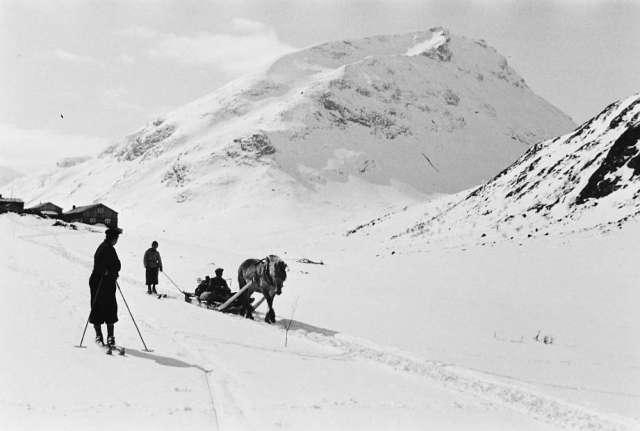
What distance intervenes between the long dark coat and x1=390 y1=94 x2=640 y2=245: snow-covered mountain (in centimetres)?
3120

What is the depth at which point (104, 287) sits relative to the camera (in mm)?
10898

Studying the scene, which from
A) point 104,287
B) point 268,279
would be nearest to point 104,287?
point 104,287

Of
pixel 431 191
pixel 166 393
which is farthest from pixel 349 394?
pixel 431 191

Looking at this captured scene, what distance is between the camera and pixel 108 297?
10.8 metres

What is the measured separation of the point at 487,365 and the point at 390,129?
599ft

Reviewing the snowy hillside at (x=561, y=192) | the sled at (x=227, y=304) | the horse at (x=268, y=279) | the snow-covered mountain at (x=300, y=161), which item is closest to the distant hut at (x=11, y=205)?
the snowy hillside at (x=561, y=192)

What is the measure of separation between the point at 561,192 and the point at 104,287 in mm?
41895

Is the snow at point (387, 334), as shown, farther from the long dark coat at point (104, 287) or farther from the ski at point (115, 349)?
the long dark coat at point (104, 287)

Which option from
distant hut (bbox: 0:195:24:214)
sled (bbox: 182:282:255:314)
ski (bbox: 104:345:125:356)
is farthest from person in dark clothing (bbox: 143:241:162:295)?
distant hut (bbox: 0:195:24:214)

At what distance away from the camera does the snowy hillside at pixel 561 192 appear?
1534 inches

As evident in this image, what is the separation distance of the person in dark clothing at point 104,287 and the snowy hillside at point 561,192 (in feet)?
103

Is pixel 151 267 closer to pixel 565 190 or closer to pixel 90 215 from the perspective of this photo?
pixel 565 190

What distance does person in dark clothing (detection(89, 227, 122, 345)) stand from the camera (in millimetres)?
10586

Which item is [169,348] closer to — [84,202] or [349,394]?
[349,394]
